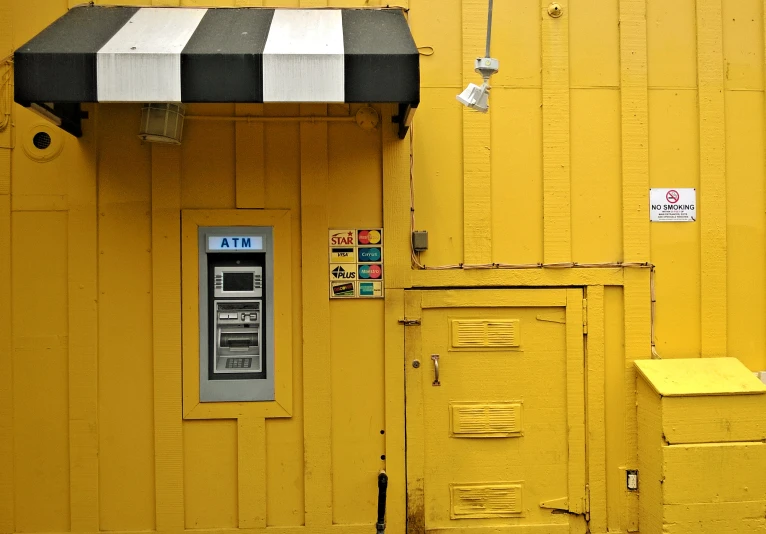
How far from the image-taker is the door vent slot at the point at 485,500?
4.90 meters

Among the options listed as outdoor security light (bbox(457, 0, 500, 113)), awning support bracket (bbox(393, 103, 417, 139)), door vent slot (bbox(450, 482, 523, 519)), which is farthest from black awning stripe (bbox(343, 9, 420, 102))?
door vent slot (bbox(450, 482, 523, 519))

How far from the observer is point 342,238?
4.89 metres

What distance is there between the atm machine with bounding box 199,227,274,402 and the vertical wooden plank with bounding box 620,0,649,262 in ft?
8.82

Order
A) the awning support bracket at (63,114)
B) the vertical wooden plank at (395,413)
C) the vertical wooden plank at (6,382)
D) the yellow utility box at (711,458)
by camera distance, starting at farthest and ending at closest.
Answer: the vertical wooden plank at (395,413) < the vertical wooden plank at (6,382) < the yellow utility box at (711,458) < the awning support bracket at (63,114)

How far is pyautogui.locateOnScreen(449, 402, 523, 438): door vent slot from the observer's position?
4887 mm

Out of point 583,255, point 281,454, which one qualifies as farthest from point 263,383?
point 583,255

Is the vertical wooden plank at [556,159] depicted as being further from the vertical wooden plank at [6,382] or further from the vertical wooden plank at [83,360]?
the vertical wooden plank at [6,382]

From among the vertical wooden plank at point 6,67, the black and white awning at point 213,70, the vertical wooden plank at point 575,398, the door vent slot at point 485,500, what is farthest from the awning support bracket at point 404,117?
the vertical wooden plank at point 6,67

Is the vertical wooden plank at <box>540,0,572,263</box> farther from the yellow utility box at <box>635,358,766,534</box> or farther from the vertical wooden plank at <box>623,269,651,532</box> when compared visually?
the yellow utility box at <box>635,358,766,534</box>

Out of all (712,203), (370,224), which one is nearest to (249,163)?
(370,224)

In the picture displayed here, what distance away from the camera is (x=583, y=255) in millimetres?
4977

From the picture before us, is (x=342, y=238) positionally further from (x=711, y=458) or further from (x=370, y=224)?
(x=711, y=458)

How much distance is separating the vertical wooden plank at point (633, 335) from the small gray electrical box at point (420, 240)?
153 cm

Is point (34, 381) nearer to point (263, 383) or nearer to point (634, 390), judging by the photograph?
point (263, 383)
